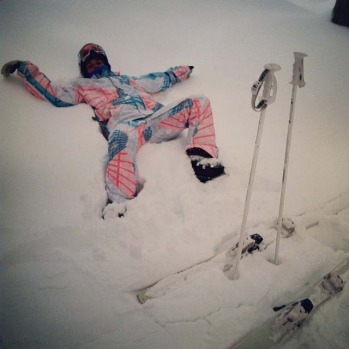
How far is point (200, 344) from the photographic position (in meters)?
1.11

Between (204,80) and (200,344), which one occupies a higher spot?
(204,80)

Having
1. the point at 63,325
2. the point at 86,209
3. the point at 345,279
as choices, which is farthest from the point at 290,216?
the point at 63,325

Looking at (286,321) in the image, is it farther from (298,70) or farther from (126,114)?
(126,114)

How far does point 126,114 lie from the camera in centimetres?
210

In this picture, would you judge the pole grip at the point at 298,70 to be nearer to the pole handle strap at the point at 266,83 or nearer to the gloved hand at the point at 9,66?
the pole handle strap at the point at 266,83

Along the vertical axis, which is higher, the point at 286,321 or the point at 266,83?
the point at 266,83

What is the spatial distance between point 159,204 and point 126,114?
0.77m

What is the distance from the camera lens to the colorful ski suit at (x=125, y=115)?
1756 mm

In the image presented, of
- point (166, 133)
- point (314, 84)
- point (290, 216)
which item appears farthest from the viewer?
point (314, 84)

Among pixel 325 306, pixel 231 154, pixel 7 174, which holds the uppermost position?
pixel 231 154

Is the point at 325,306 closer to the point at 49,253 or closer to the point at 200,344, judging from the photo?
the point at 200,344

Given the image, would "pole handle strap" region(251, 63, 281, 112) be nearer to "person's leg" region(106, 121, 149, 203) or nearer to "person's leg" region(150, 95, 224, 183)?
"person's leg" region(150, 95, 224, 183)

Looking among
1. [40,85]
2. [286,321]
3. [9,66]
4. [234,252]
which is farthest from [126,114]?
[286,321]

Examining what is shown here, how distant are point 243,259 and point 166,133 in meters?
1.04
